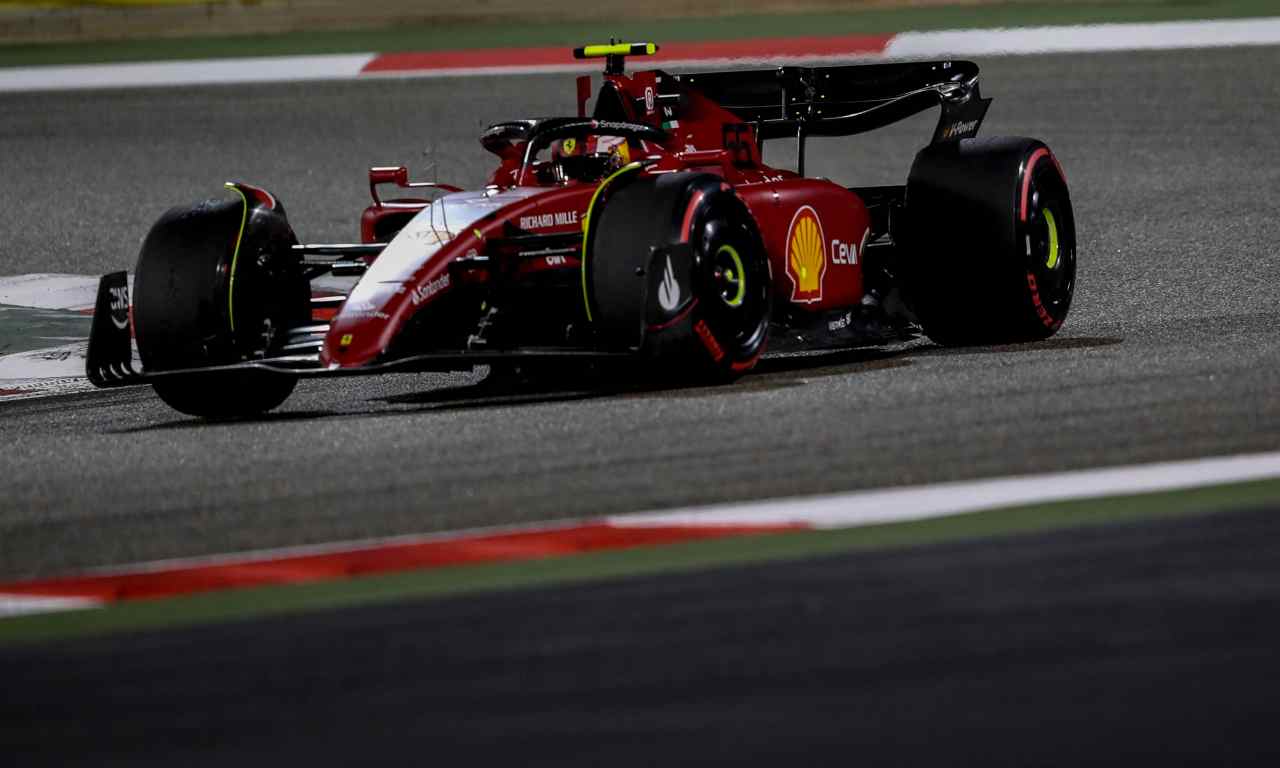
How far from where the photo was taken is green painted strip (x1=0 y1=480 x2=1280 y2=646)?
6.28 meters

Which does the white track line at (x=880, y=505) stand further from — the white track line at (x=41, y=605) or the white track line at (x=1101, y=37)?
the white track line at (x=1101, y=37)

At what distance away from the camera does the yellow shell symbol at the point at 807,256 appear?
10398 millimetres

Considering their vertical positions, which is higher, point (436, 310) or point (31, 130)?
point (436, 310)

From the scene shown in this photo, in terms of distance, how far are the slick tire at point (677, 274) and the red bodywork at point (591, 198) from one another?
0.40 meters

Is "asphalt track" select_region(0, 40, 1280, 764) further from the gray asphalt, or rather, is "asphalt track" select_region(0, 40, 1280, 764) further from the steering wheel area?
the steering wheel area

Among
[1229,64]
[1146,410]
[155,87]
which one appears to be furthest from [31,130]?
[1146,410]

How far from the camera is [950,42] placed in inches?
827

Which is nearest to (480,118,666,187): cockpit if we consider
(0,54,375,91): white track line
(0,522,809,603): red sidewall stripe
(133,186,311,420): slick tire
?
(133,186,311,420): slick tire

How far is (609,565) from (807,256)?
4.09 meters

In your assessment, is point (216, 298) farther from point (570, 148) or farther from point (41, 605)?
point (41, 605)

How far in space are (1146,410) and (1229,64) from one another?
14021mm

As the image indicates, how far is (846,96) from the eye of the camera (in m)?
11.7

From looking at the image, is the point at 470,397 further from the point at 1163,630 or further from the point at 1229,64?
the point at 1229,64

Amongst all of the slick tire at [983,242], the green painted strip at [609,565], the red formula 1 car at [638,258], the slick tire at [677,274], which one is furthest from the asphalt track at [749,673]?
the slick tire at [983,242]
